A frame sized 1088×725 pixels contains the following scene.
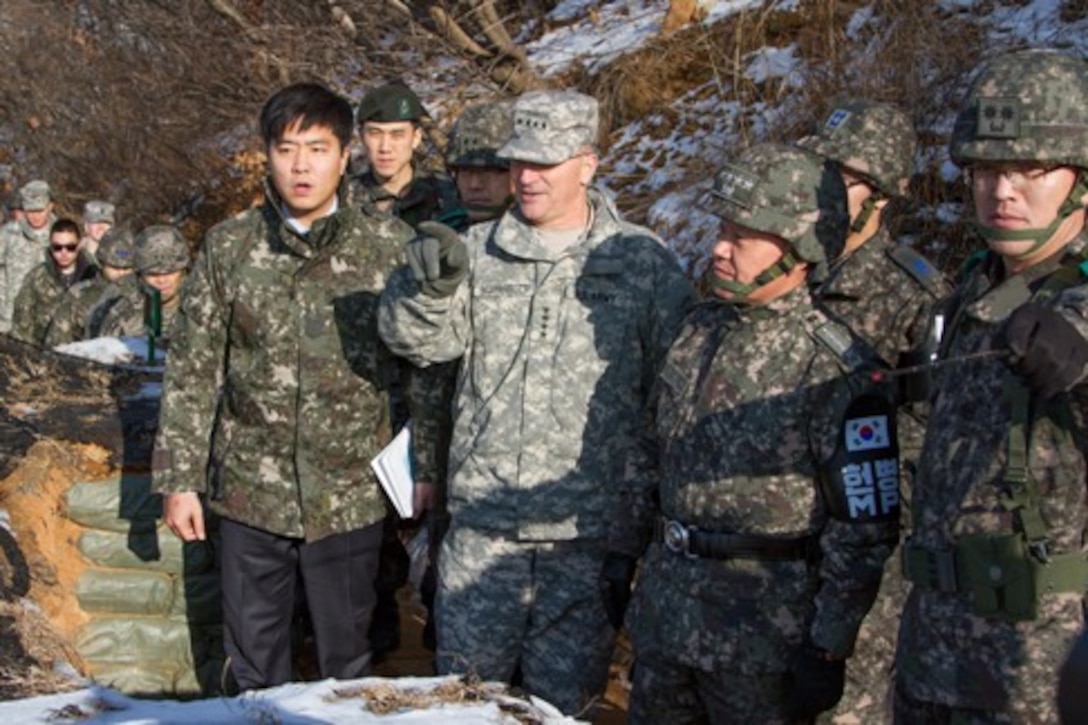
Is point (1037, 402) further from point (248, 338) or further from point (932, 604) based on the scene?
point (248, 338)

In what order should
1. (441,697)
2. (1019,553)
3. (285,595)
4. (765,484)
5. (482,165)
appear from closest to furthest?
(1019,553), (441,697), (765,484), (285,595), (482,165)

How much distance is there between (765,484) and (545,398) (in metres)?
0.80

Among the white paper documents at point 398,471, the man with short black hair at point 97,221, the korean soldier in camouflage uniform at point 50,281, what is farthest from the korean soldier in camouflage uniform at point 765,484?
the man with short black hair at point 97,221

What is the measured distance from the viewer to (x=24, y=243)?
510 inches

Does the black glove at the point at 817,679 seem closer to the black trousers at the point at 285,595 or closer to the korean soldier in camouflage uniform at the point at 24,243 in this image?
the black trousers at the point at 285,595

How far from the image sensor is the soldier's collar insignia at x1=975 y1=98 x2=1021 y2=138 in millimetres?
3129

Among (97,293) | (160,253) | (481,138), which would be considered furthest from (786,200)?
(97,293)

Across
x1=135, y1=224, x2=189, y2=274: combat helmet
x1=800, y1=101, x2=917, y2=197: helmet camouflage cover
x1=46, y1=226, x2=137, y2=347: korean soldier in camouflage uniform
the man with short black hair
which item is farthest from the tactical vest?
the man with short black hair

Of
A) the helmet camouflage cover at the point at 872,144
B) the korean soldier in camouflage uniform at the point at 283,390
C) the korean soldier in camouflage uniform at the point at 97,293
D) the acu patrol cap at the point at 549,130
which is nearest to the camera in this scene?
the acu patrol cap at the point at 549,130

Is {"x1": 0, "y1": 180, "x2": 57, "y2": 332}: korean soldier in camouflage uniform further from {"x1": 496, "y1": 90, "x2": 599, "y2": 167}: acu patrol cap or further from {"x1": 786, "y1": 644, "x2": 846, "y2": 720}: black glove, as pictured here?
{"x1": 786, "y1": 644, "x2": 846, "y2": 720}: black glove

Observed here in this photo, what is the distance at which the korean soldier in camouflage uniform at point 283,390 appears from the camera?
4.57 metres

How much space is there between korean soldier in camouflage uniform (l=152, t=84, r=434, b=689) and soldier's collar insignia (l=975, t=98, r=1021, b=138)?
2106 millimetres

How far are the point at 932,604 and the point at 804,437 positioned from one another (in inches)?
25.4

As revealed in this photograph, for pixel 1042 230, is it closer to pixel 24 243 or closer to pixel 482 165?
pixel 482 165
